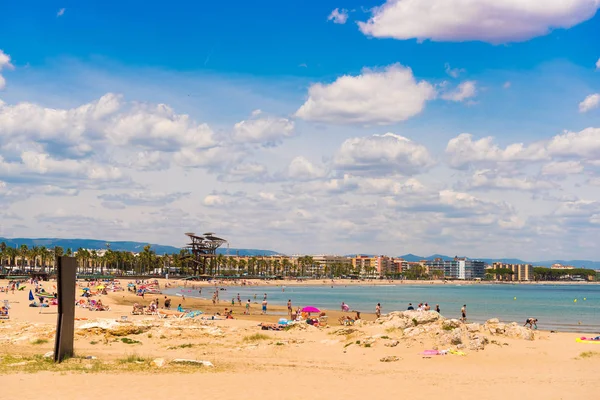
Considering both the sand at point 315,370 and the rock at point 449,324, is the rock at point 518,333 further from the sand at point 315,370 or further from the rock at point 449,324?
the rock at point 449,324

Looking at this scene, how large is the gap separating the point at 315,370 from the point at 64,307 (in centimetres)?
880

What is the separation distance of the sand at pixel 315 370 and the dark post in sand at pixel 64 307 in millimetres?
1610

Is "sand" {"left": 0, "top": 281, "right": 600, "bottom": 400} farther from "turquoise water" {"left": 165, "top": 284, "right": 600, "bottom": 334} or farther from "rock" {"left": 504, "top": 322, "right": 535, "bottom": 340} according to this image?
"turquoise water" {"left": 165, "top": 284, "right": 600, "bottom": 334}

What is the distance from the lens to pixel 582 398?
1548 cm

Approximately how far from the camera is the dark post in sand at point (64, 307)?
19203mm

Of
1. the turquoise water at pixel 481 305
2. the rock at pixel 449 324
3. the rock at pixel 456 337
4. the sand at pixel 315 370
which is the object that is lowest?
the turquoise water at pixel 481 305

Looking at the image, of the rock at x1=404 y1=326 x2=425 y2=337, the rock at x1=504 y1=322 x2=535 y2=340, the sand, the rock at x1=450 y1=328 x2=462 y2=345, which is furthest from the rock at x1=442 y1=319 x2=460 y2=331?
the rock at x1=504 y1=322 x2=535 y2=340

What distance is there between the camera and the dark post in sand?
63.0ft

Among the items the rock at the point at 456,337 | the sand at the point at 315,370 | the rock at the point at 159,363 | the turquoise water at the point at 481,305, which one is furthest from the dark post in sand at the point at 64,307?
the turquoise water at the point at 481,305

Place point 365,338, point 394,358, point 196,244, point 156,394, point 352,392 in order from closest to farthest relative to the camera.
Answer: point 156,394, point 352,392, point 394,358, point 365,338, point 196,244

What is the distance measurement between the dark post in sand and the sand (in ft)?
5.28

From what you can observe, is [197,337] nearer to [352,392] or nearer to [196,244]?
[352,392]

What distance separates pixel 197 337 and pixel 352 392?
14004 millimetres

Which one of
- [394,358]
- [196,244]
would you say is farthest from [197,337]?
[196,244]
